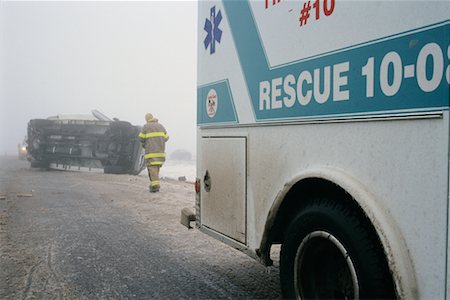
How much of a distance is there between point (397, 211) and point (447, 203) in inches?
9.1

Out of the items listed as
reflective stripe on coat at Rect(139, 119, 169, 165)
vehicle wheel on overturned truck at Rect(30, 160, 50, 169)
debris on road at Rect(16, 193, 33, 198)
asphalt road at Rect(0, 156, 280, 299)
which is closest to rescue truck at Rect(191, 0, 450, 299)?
asphalt road at Rect(0, 156, 280, 299)

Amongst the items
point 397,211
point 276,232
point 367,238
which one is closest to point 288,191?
point 276,232

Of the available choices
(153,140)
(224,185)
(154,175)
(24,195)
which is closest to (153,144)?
(153,140)

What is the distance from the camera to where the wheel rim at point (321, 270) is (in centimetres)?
200

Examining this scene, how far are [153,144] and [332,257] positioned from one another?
700 centimetres

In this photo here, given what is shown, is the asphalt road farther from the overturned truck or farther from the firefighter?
the overturned truck

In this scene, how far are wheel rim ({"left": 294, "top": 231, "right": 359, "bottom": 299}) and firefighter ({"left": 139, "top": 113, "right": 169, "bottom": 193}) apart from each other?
6774 mm

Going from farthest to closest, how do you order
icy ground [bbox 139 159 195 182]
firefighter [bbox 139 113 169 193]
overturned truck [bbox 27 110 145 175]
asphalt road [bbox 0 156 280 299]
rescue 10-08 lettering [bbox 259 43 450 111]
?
icy ground [bbox 139 159 195 182] < overturned truck [bbox 27 110 145 175] < firefighter [bbox 139 113 169 193] < asphalt road [bbox 0 156 280 299] < rescue 10-08 lettering [bbox 259 43 450 111]

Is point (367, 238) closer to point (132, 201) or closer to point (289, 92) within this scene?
point (289, 92)

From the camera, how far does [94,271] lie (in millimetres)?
3535

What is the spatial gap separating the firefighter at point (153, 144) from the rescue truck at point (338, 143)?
572 cm

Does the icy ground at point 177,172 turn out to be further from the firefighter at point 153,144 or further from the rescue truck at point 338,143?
the rescue truck at point 338,143

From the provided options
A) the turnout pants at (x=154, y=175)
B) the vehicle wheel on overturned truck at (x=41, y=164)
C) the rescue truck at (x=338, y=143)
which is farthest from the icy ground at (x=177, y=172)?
the rescue truck at (x=338, y=143)

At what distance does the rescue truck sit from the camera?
150 cm
